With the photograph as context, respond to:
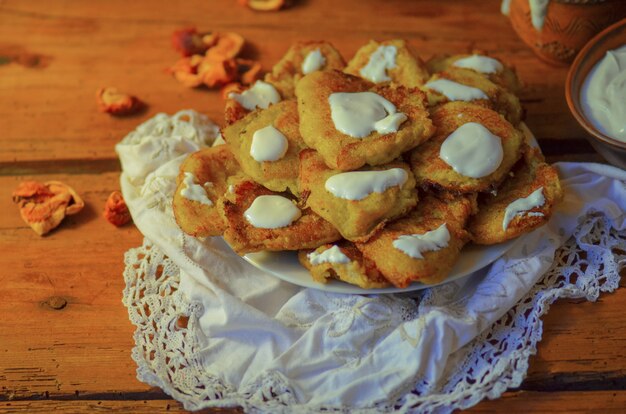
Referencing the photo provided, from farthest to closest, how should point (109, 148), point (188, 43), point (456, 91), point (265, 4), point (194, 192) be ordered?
point (265, 4)
point (188, 43)
point (109, 148)
point (456, 91)
point (194, 192)

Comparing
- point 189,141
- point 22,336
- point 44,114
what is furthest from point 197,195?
point 44,114

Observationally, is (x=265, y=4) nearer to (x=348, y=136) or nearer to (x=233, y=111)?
(x=233, y=111)

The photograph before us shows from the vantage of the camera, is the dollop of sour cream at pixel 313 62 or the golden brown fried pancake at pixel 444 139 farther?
the dollop of sour cream at pixel 313 62

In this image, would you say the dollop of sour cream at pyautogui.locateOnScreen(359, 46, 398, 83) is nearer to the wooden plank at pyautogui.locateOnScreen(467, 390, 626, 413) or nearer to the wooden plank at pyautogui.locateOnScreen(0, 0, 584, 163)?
the wooden plank at pyautogui.locateOnScreen(0, 0, 584, 163)

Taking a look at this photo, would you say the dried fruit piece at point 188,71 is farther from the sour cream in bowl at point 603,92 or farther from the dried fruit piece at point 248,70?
the sour cream in bowl at point 603,92

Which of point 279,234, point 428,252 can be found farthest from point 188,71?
point 428,252

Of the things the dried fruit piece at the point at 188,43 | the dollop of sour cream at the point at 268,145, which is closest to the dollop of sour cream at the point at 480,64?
the dollop of sour cream at the point at 268,145
